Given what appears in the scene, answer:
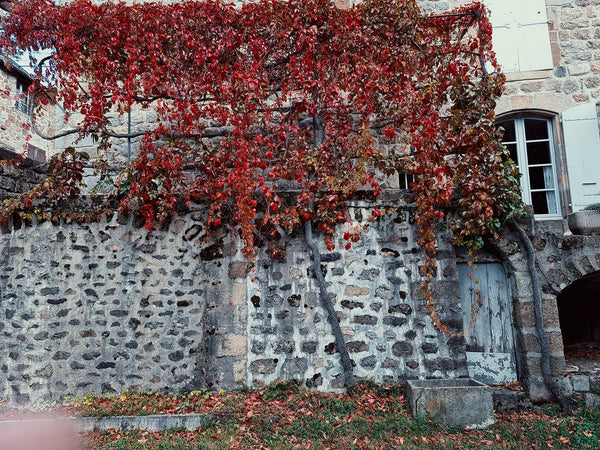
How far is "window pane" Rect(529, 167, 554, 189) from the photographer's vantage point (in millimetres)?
7145

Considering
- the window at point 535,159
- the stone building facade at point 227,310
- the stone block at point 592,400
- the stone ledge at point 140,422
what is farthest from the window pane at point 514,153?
the stone ledge at point 140,422

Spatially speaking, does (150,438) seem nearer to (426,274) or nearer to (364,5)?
(426,274)

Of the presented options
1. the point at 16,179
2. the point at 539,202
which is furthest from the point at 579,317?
the point at 16,179

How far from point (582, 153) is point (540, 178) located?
2.24 ft

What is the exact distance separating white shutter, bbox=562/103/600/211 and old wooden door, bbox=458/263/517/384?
224 cm

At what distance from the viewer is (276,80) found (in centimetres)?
665

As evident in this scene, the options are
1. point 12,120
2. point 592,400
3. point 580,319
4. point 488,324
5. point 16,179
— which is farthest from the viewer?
point 12,120

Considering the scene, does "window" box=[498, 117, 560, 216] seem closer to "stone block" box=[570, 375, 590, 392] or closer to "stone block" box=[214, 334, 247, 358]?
"stone block" box=[570, 375, 590, 392]

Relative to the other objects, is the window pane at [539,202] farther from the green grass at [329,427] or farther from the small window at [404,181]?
the green grass at [329,427]

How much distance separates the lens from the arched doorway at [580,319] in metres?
6.61

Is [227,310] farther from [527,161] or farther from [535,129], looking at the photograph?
[535,129]

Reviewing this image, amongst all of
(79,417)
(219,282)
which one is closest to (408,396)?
(219,282)

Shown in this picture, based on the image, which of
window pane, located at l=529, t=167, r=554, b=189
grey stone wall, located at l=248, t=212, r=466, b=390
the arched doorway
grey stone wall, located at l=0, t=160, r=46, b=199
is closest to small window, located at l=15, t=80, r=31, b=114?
grey stone wall, located at l=0, t=160, r=46, b=199

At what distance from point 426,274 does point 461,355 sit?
103 centimetres
